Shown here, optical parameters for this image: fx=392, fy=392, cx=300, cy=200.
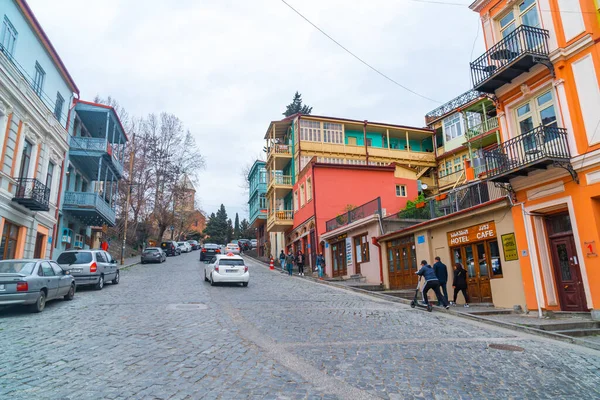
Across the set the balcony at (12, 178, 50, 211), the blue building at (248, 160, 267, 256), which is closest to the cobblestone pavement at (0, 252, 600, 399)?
the balcony at (12, 178, 50, 211)

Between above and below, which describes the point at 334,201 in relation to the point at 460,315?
above

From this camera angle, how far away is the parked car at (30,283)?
1029 cm

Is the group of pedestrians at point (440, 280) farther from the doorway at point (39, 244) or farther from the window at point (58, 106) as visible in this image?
the window at point (58, 106)

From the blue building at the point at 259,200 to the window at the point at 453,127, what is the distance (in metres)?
21.7

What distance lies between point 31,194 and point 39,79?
657cm

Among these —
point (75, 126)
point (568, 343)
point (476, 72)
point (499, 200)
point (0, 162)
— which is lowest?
point (568, 343)

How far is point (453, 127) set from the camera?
123 feet

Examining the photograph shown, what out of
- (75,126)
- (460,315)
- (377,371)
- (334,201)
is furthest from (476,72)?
(75,126)

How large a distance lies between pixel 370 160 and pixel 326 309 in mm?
27056

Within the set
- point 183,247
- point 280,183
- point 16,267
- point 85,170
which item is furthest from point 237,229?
point 16,267

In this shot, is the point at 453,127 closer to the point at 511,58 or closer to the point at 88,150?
the point at 511,58

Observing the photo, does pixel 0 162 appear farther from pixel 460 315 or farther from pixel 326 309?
pixel 460 315

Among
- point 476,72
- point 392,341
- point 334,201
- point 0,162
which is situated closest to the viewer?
point 392,341

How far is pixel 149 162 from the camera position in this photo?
1651 inches
